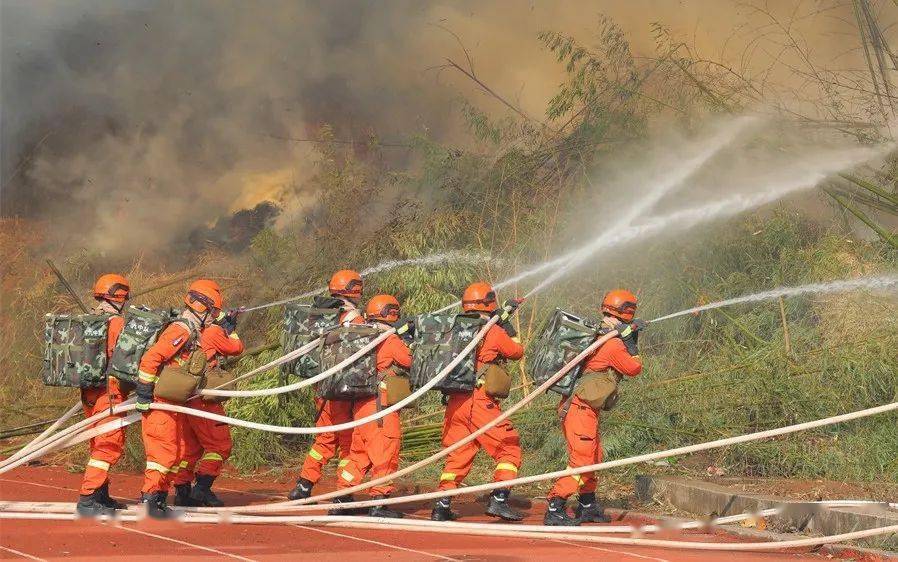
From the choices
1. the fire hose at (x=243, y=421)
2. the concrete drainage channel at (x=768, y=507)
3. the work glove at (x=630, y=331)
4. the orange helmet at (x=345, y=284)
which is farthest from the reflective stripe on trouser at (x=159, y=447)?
the concrete drainage channel at (x=768, y=507)

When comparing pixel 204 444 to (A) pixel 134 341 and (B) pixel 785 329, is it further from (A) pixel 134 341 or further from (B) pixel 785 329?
(B) pixel 785 329

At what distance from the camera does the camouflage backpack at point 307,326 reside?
9977 millimetres

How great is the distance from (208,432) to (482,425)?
7.35 ft

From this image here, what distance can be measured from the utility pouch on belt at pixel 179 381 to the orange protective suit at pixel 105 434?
1.95 feet

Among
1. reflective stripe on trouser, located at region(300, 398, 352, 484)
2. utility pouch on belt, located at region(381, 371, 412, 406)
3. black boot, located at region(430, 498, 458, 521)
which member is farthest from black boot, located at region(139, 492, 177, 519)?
black boot, located at region(430, 498, 458, 521)

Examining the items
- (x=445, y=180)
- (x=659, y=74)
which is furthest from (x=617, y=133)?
(x=445, y=180)

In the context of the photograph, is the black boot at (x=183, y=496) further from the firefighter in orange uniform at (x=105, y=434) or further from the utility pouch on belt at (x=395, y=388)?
the utility pouch on belt at (x=395, y=388)

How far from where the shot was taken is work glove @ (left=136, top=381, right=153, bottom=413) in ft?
27.7

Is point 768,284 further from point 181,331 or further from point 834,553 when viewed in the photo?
point 181,331

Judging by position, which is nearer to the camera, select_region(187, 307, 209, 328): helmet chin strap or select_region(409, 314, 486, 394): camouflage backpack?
select_region(187, 307, 209, 328): helmet chin strap

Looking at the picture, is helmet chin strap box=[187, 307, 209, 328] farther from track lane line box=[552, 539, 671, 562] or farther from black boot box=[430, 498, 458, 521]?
track lane line box=[552, 539, 671, 562]

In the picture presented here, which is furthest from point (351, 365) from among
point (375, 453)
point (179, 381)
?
point (179, 381)

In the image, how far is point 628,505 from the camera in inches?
388

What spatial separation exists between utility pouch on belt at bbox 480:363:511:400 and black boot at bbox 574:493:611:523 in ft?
3.38
